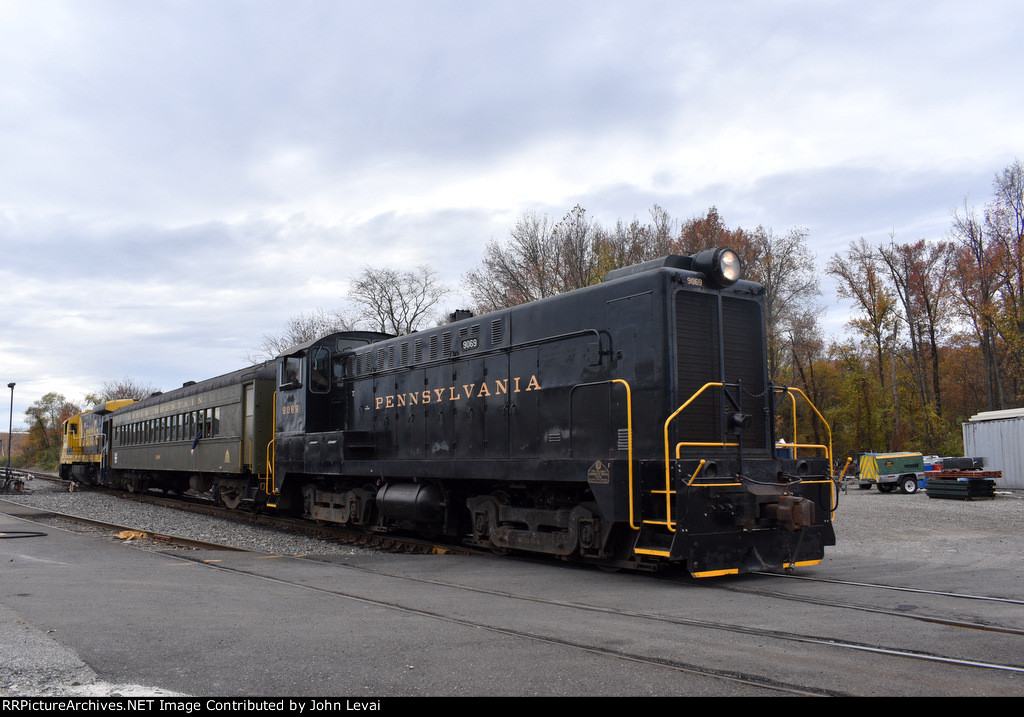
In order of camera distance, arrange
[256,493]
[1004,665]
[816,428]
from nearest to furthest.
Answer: [1004,665] → [256,493] → [816,428]

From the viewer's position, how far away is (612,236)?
118 ft

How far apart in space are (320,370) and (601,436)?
23.7 ft

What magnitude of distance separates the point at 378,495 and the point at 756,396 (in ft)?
20.6

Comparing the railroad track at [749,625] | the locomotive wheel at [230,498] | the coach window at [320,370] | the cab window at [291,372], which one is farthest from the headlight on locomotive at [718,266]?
the locomotive wheel at [230,498]

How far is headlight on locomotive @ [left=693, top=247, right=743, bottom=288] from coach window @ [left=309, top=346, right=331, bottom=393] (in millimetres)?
7946

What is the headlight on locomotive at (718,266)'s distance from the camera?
27.6 ft

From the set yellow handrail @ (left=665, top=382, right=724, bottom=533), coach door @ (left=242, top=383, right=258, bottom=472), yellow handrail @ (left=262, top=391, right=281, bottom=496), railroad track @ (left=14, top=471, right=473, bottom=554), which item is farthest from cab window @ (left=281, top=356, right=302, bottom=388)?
yellow handrail @ (left=665, top=382, right=724, bottom=533)

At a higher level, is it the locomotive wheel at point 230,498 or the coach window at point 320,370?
the coach window at point 320,370

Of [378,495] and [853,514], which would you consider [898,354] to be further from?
[378,495]

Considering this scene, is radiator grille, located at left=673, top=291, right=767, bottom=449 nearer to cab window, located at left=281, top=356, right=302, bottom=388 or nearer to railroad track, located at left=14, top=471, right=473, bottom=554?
railroad track, located at left=14, top=471, right=473, bottom=554

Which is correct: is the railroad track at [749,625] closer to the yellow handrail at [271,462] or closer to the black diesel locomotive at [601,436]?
the black diesel locomotive at [601,436]

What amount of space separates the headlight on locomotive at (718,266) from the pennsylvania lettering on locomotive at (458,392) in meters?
2.49

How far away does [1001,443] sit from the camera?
91.0 feet

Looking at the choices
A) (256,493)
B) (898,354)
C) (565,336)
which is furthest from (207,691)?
(898,354)
